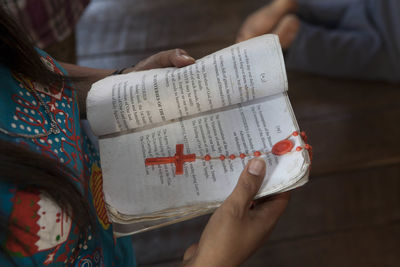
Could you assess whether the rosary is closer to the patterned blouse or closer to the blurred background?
the patterned blouse

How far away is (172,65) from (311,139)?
1.98ft

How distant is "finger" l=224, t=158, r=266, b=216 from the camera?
411 millimetres

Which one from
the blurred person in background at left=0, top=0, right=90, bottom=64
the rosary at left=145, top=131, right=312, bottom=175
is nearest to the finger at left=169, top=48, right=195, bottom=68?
the rosary at left=145, top=131, right=312, bottom=175

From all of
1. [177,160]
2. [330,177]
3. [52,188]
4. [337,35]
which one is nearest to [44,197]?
[52,188]

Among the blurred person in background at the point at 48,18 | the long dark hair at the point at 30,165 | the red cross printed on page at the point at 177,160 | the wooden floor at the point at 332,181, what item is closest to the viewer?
the long dark hair at the point at 30,165

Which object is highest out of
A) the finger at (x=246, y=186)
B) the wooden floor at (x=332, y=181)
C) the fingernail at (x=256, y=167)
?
the fingernail at (x=256, y=167)

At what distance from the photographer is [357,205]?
91 centimetres

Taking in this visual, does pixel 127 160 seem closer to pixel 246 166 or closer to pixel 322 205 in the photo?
pixel 246 166

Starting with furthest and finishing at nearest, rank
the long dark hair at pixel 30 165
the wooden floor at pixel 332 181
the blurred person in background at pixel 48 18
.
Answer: the wooden floor at pixel 332 181, the blurred person in background at pixel 48 18, the long dark hair at pixel 30 165

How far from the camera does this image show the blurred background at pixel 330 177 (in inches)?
34.6

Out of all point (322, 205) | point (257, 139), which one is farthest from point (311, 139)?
point (257, 139)

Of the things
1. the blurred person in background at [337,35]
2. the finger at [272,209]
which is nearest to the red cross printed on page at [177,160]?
the finger at [272,209]

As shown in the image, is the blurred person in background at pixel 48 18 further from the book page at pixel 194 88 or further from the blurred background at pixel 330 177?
the book page at pixel 194 88

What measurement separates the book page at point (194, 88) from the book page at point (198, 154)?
0.02m
